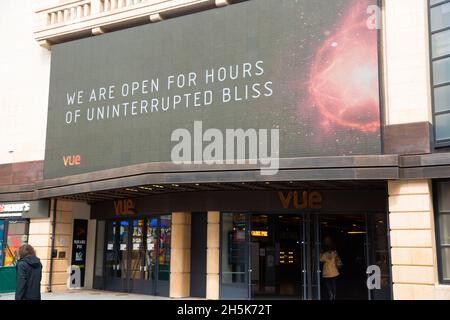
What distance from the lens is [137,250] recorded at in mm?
19719

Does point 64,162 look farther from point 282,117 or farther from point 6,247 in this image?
point 282,117

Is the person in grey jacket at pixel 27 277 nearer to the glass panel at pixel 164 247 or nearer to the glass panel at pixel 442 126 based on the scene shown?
the glass panel at pixel 164 247

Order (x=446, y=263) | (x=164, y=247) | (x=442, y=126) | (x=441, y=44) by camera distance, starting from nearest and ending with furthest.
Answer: (x=446, y=263) < (x=442, y=126) < (x=441, y=44) < (x=164, y=247)

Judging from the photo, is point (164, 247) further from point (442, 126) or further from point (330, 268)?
point (442, 126)

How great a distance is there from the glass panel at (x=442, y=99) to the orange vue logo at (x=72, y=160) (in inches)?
469

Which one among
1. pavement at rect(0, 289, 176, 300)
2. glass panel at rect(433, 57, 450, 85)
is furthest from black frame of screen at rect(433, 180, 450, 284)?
pavement at rect(0, 289, 176, 300)

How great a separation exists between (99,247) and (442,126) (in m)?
13.5

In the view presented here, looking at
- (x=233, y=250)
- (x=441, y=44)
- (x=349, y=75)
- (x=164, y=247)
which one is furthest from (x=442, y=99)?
(x=164, y=247)

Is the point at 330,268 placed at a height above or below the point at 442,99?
below

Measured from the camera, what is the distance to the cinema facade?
1420 cm

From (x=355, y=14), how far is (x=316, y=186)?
491 centimetres

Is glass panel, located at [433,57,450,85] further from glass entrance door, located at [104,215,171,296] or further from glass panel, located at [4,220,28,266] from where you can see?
glass panel, located at [4,220,28,266]

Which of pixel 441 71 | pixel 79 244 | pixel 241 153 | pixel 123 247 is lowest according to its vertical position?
pixel 123 247

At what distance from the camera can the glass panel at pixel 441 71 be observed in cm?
1426
